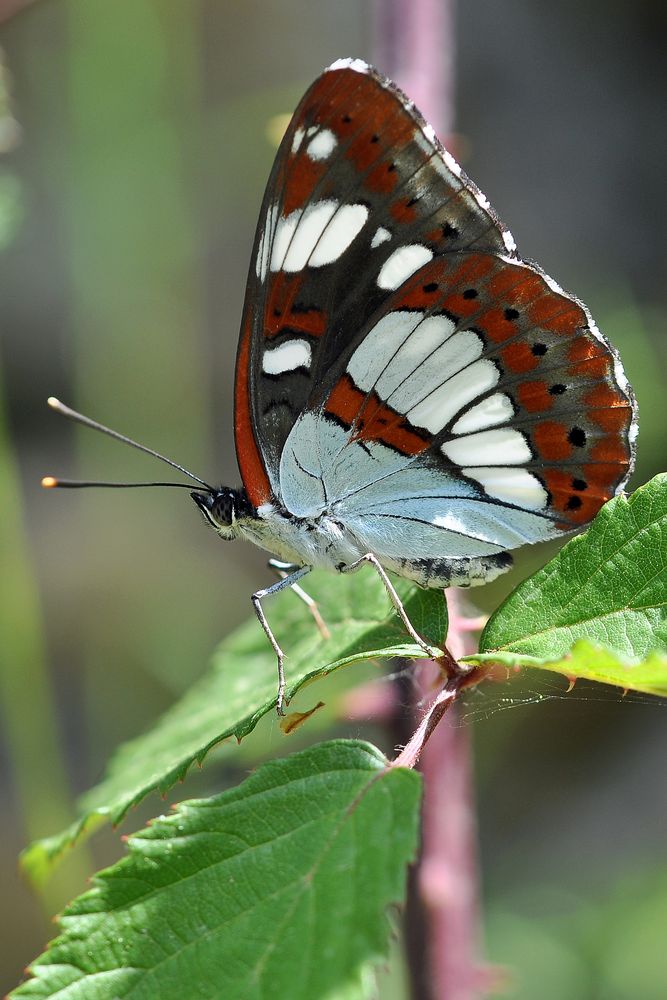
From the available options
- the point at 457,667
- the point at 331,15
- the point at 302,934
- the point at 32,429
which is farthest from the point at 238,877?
the point at 331,15

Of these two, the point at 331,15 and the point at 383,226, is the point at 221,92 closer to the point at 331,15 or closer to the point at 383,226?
the point at 331,15

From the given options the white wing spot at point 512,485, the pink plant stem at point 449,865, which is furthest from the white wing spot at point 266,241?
the pink plant stem at point 449,865

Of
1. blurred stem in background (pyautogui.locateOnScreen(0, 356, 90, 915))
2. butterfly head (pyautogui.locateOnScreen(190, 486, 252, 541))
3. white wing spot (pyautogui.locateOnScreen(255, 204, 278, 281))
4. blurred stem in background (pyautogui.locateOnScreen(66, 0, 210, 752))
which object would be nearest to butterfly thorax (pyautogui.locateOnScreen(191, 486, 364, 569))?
butterfly head (pyautogui.locateOnScreen(190, 486, 252, 541))

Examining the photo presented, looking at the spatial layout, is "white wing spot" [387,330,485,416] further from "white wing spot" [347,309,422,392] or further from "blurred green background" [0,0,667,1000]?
"blurred green background" [0,0,667,1000]

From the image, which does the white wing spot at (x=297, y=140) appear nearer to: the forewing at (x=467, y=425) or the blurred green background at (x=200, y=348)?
the forewing at (x=467, y=425)

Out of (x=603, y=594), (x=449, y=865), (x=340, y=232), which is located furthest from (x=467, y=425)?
(x=449, y=865)

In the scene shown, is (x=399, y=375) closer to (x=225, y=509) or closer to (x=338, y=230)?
(x=338, y=230)
